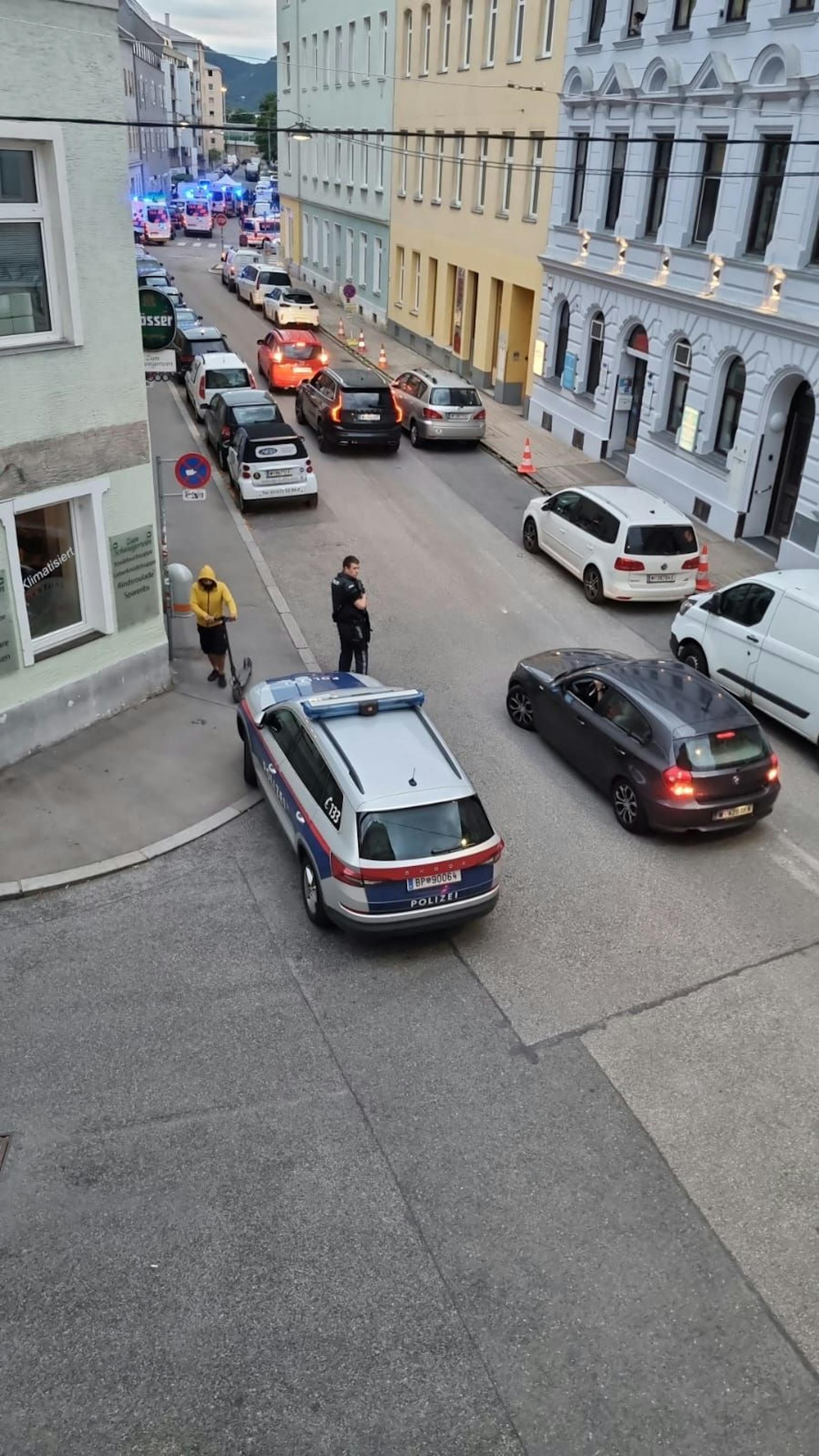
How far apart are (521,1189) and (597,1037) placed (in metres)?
1.63

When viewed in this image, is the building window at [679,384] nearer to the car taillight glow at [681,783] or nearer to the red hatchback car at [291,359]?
the red hatchback car at [291,359]

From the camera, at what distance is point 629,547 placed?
16469mm

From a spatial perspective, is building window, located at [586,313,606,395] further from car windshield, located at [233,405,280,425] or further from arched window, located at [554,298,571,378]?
car windshield, located at [233,405,280,425]

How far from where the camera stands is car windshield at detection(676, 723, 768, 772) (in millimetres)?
10562

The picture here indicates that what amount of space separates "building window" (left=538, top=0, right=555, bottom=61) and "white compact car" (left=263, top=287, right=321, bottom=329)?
13.8 metres

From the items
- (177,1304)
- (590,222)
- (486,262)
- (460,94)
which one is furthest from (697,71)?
(177,1304)

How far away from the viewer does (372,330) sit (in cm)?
4106

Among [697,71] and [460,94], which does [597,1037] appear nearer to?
[697,71]

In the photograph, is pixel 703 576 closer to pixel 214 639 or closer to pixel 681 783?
pixel 681 783

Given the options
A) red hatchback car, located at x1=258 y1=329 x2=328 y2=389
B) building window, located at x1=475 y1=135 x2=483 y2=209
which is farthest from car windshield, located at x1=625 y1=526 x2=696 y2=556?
building window, located at x1=475 y1=135 x2=483 y2=209

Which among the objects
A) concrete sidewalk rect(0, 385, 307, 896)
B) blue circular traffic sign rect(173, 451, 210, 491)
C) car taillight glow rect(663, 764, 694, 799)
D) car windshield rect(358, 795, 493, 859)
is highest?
blue circular traffic sign rect(173, 451, 210, 491)

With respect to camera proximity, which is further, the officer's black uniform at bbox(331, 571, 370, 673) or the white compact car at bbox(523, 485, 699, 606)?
the white compact car at bbox(523, 485, 699, 606)

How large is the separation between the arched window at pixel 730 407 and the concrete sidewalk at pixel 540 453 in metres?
1.56

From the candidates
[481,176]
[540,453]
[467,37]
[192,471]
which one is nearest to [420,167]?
[467,37]
